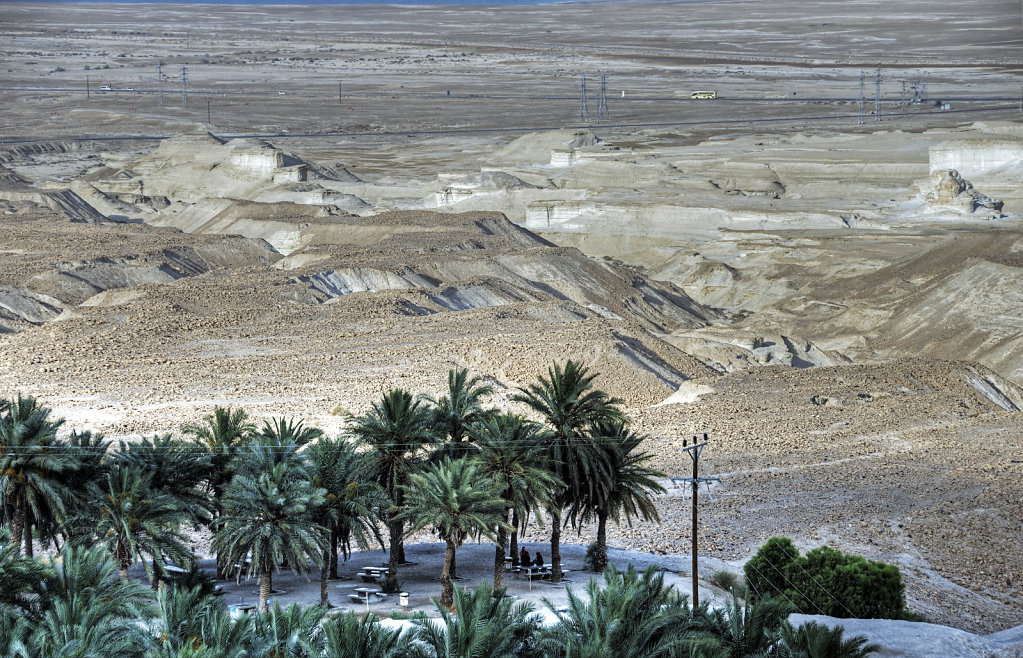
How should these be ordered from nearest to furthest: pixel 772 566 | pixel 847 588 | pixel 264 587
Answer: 1. pixel 264 587
2. pixel 847 588
3. pixel 772 566

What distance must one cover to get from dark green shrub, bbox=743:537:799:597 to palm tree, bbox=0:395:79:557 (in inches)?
435

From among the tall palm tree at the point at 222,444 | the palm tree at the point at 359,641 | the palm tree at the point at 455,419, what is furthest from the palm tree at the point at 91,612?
the palm tree at the point at 455,419

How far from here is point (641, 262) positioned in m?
71.5

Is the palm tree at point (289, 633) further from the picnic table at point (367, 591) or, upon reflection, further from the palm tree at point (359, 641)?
the picnic table at point (367, 591)

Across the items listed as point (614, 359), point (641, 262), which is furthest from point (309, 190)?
point (614, 359)

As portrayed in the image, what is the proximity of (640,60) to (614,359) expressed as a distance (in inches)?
6460

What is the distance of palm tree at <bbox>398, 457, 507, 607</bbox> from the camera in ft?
70.6

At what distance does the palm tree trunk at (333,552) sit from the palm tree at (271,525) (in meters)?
0.81

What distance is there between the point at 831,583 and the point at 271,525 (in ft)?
31.1

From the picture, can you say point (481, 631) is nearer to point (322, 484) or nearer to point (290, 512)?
point (290, 512)

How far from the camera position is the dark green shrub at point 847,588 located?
78.1 ft

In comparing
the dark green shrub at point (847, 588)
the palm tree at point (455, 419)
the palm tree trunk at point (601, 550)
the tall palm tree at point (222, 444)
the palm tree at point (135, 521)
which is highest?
the palm tree at point (455, 419)

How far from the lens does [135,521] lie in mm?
21547

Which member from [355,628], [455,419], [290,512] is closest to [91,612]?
[355,628]
